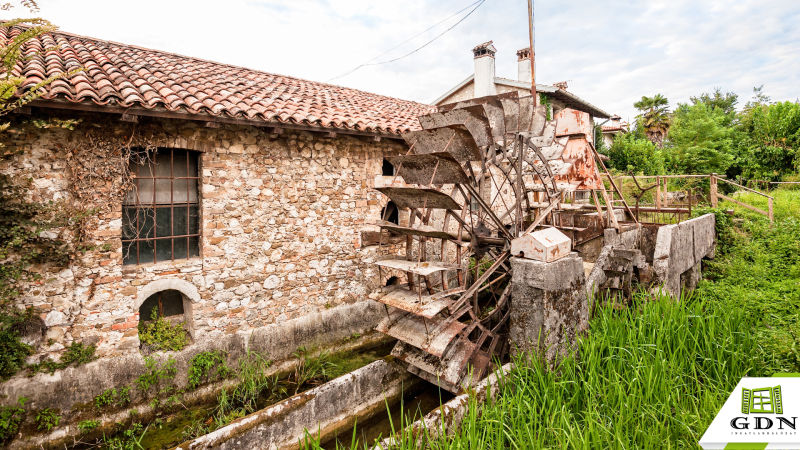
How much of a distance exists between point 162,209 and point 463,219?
377 centimetres

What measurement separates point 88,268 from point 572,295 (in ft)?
16.5

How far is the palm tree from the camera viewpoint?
25.0 metres

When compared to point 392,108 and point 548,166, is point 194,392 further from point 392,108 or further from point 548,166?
point 392,108

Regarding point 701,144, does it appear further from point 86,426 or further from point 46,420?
point 46,420

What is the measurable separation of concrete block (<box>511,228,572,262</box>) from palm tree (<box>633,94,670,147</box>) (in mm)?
26163

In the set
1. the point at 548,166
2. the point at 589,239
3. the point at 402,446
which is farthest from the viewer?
the point at 589,239

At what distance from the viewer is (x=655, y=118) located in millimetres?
25250

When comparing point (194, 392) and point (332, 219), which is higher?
point (332, 219)

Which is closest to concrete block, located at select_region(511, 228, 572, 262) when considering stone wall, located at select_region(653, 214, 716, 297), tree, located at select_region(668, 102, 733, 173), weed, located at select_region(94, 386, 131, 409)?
stone wall, located at select_region(653, 214, 716, 297)

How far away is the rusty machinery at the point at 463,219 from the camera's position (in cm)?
415

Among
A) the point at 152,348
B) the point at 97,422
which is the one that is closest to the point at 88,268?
the point at 152,348

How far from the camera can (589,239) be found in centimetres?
570

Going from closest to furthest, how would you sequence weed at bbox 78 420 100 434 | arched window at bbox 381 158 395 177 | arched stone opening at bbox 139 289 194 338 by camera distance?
weed at bbox 78 420 100 434
arched stone opening at bbox 139 289 194 338
arched window at bbox 381 158 395 177

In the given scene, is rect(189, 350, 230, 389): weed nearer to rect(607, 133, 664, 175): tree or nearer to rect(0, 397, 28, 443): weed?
rect(0, 397, 28, 443): weed
